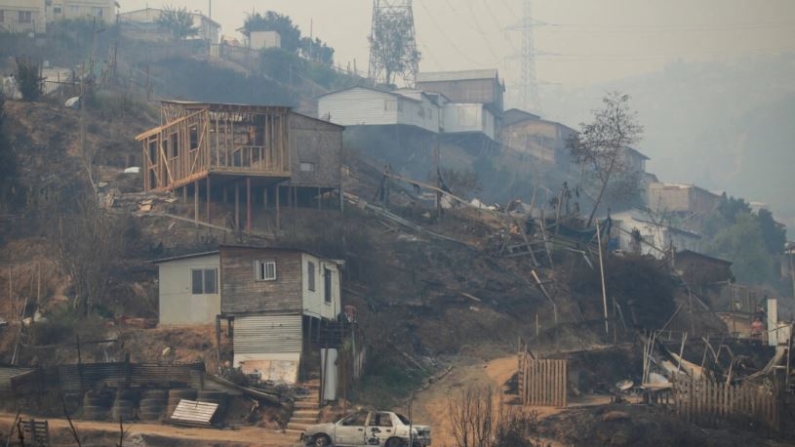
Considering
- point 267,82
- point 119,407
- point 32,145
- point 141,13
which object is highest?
point 141,13

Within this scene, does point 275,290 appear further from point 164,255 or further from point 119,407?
point 164,255

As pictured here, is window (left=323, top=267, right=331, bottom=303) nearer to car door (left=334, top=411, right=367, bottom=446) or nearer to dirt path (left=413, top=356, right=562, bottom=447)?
dirt path (left=413, top=356, right=562, bottom=447)

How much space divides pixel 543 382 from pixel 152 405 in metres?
12.0

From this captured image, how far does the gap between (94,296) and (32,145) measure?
691 inches

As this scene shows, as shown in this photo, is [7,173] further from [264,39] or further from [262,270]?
[264,39]

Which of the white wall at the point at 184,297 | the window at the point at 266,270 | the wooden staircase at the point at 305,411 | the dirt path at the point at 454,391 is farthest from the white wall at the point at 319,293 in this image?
the dirt path at the point at 454,391

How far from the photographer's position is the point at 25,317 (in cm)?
4716

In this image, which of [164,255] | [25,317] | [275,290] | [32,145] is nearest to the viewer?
[275,290]

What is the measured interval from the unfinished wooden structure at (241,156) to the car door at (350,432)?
1978 centimetres

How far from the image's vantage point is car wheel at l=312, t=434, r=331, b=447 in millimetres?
35250

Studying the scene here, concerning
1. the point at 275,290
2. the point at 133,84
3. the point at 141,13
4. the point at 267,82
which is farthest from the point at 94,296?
the point at 141,13

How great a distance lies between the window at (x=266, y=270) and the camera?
43469 mm

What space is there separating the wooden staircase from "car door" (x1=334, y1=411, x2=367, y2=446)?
276 centimetres

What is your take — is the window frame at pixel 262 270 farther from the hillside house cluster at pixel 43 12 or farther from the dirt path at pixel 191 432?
the hillside house cluster at pixel 43 12
